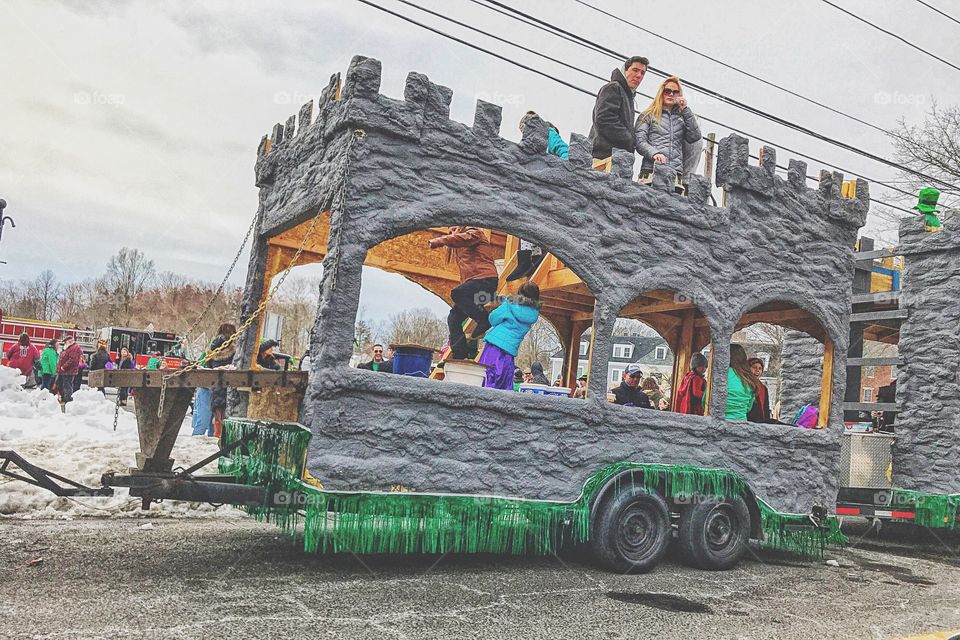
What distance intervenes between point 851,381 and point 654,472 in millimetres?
5731

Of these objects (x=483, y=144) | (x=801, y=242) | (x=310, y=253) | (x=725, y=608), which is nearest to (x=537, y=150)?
(x=483, y=144)

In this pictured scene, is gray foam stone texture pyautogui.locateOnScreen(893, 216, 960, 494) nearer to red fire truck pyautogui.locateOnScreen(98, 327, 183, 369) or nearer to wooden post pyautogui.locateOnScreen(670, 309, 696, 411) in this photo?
wooden post pyautogui.locateOnScreen(670, 309, 696, 411)

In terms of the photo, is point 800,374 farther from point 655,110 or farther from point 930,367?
point 655,110

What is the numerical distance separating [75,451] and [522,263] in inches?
237

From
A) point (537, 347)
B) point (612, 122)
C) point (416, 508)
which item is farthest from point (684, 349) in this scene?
point (537, 347)

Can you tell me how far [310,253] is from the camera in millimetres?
8844

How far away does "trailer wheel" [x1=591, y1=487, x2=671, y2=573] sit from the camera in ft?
23.4

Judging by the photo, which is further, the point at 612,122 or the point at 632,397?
the point at 632,397

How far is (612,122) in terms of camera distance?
8555 millimetres

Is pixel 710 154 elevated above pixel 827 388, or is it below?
above

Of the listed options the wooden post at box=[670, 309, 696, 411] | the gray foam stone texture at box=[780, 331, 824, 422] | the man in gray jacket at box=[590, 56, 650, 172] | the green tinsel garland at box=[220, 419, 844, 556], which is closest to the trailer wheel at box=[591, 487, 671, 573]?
the green tinsel garland at box=[220, 419, 844, 556]

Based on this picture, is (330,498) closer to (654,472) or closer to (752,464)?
(654,472)

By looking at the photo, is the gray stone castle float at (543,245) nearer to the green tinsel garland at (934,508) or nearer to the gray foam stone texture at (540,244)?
the gray foam stone texture at (540,244)

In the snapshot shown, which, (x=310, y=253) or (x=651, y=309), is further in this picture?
(x=651, y=309)
